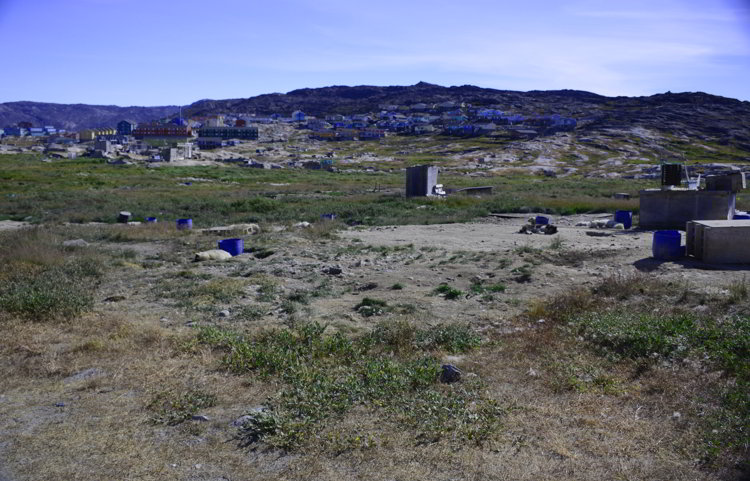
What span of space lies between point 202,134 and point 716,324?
13391 centimetres

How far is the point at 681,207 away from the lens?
727 inches

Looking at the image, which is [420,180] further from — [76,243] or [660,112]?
[660,112]

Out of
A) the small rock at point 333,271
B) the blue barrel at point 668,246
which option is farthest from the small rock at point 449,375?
the blue barrel at point 668,246

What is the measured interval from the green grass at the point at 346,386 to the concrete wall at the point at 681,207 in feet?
43.5

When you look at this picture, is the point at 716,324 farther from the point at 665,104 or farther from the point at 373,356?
the point at 665,104

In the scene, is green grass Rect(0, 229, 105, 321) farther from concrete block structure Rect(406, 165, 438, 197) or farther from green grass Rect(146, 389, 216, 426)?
concrete block structure Rect(406, 165, 438, 197)

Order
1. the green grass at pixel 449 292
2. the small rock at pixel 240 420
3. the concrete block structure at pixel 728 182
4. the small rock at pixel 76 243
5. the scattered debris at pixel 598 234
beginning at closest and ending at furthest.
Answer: the small rock at pixel 240 420
the green grass at pixel 449 292
the small rock at pixel 76 243
the scattered debris at pixel 598 234
the concrete block structure at pixel 728 182

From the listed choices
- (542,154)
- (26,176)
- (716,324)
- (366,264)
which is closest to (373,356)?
(716,324)

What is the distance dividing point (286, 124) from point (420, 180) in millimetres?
140757

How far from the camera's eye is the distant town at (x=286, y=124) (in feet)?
284

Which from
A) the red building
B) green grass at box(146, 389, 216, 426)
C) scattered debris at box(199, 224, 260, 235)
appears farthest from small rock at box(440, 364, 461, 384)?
the red building

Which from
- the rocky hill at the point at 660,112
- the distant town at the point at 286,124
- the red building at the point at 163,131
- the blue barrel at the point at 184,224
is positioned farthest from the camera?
the red building at the point at 163,131

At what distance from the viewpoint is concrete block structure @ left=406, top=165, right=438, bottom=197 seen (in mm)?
30984

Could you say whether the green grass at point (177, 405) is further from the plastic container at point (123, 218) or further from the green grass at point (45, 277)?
the plastic container at point (123, 218)
